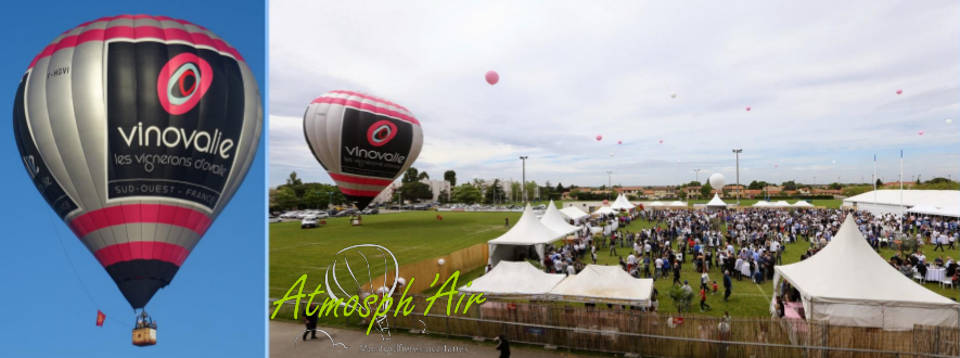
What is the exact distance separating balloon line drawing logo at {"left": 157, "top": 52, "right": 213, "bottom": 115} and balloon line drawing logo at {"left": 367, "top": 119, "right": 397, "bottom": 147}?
11.2 meters

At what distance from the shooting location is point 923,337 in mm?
7785

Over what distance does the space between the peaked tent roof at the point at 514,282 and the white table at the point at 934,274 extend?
11.1m

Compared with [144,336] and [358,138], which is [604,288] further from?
[358,138]

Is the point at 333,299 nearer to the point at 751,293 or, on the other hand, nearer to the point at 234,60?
the point at 234,60

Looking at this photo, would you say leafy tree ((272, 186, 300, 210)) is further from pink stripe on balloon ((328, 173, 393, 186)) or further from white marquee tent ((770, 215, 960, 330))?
white marquee tent ((770, 215, 960, 330))

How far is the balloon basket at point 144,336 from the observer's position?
8.18 meters

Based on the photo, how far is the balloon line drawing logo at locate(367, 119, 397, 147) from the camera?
2088 cm

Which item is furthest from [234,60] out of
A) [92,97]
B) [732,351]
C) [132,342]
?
[732,351]

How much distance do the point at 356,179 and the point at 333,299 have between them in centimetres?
1015

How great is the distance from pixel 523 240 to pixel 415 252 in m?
8.17

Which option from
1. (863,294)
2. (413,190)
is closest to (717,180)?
(863,294)

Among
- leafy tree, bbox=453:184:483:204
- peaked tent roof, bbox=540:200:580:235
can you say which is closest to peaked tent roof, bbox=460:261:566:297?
peaked tent roof, bbox=540:200:580:235

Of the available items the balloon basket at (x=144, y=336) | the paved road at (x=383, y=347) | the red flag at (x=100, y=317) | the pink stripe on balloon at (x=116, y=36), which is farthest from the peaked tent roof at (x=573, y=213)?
the red flag at (x=100, y=317)

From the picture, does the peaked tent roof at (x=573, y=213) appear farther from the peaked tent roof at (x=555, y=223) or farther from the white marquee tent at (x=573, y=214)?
the peaked tent roof at (x=555, y=223)
